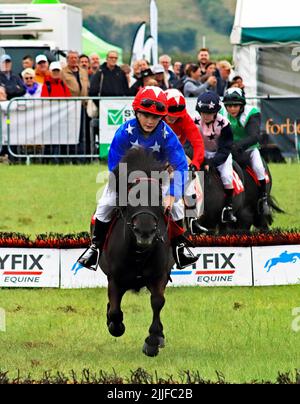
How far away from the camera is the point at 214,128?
14320mm

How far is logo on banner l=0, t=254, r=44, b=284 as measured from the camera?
12.6 m

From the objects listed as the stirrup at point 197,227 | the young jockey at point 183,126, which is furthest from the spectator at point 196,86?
the young jockey at point 183,126

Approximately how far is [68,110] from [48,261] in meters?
10.5

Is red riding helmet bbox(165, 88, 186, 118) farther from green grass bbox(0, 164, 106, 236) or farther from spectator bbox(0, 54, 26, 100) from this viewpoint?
spectator bbox(0, 54, 26, 100)

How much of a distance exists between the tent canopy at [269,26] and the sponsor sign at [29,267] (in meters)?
13.4

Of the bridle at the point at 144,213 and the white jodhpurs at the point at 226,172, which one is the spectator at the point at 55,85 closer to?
the white jodhpurs at the point at 226,172

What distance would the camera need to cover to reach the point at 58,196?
1956 centimetres

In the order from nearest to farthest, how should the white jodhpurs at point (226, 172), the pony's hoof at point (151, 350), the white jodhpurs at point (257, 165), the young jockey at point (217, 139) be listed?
the pony's hoof at point (151, 350), the young jockey at point (217, 139), the white jodhpurs at point (226, 172), the white jodhpurs at point (257, 165)

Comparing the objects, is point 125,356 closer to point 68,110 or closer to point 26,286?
point 26,286

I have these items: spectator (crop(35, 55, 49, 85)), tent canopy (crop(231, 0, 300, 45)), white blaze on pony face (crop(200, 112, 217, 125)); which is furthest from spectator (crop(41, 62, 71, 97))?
white blaze on pony face (crop(200, 112, 217, 125))

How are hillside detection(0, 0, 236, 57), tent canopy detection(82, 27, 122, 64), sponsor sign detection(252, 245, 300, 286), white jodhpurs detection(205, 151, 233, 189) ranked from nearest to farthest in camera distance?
sponsor sign detection(252, 245, 300, 286) → white jodhpurs detection(205, 151, 233, 189) → tent canopy detection(82, 27, 122, 64) → hillside detection(0, 0, 236, 57)

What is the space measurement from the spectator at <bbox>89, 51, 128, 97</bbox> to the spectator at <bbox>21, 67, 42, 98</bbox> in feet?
3.29

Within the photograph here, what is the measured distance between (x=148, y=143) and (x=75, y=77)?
1390cm

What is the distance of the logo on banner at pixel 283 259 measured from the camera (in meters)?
12.6
